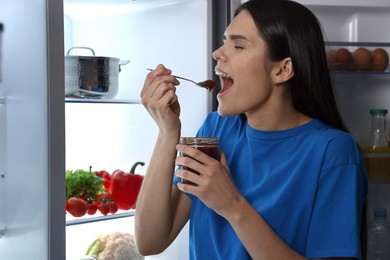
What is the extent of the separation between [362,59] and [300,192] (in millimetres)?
895

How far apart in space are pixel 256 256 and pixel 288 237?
126 millimetres

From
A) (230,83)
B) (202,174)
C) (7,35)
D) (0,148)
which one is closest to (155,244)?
(202,174)

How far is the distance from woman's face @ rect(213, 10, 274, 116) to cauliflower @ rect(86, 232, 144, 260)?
A: 0.77 metres

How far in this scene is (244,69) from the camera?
1.33 metres

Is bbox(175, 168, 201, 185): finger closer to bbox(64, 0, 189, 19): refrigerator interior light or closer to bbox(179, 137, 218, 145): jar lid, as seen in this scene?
bbox(179, 137, 218, 145): jar lid

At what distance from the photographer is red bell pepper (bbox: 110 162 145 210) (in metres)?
1.99

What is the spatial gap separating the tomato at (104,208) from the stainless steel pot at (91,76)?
360mm

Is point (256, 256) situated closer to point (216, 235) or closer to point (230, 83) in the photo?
point (216, 235)

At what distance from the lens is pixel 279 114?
1.39 m

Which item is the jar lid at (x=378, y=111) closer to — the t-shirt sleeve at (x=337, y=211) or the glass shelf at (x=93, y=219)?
the t-shirt sleeve at (x=337, y=211)

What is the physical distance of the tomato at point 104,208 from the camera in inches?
72.9

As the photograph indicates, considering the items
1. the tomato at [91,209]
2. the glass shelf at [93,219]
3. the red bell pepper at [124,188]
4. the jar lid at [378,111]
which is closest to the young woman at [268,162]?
the glass shelf at [93,219]

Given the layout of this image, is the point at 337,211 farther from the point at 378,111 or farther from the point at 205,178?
the point at 378,111

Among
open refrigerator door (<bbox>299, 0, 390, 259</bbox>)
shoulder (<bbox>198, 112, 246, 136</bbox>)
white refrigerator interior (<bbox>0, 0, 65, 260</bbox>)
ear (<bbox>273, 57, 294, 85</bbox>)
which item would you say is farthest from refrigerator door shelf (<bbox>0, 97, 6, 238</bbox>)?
open refrigerator door (<bbox>299, 0, 390, 259</bbox>)
